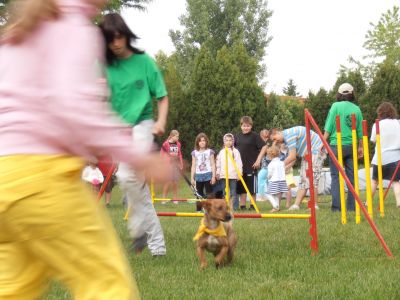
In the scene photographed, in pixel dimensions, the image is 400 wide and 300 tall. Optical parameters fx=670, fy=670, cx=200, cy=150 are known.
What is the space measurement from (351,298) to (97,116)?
2999 millimetres

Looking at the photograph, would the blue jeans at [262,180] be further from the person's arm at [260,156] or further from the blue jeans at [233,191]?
the person's arm at [260,156]

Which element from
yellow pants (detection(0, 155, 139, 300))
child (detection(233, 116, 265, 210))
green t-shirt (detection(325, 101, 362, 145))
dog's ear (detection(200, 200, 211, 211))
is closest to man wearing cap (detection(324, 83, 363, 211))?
green t-shirt (detection(325, 101, 362, 145))

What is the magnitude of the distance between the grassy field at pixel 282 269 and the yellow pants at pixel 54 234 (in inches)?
50.0

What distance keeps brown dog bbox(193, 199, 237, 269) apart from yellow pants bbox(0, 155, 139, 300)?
394 centimetres

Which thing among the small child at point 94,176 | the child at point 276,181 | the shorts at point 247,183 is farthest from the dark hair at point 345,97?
the small child at point 94,176

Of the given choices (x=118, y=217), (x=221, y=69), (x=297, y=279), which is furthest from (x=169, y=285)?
(x=221, y=69)

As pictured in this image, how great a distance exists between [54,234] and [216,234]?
14.3 ft

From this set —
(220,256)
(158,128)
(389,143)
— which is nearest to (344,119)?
(389,143)

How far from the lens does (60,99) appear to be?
196 centimetres

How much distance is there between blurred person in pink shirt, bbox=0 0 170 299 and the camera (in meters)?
1.94

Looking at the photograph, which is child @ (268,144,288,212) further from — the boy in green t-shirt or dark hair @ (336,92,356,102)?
the boy in green t-shirt

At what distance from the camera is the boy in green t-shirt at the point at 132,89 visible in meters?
5.24

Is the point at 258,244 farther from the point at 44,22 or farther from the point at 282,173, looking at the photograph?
the point at 282,173

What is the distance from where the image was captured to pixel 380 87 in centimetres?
3406
